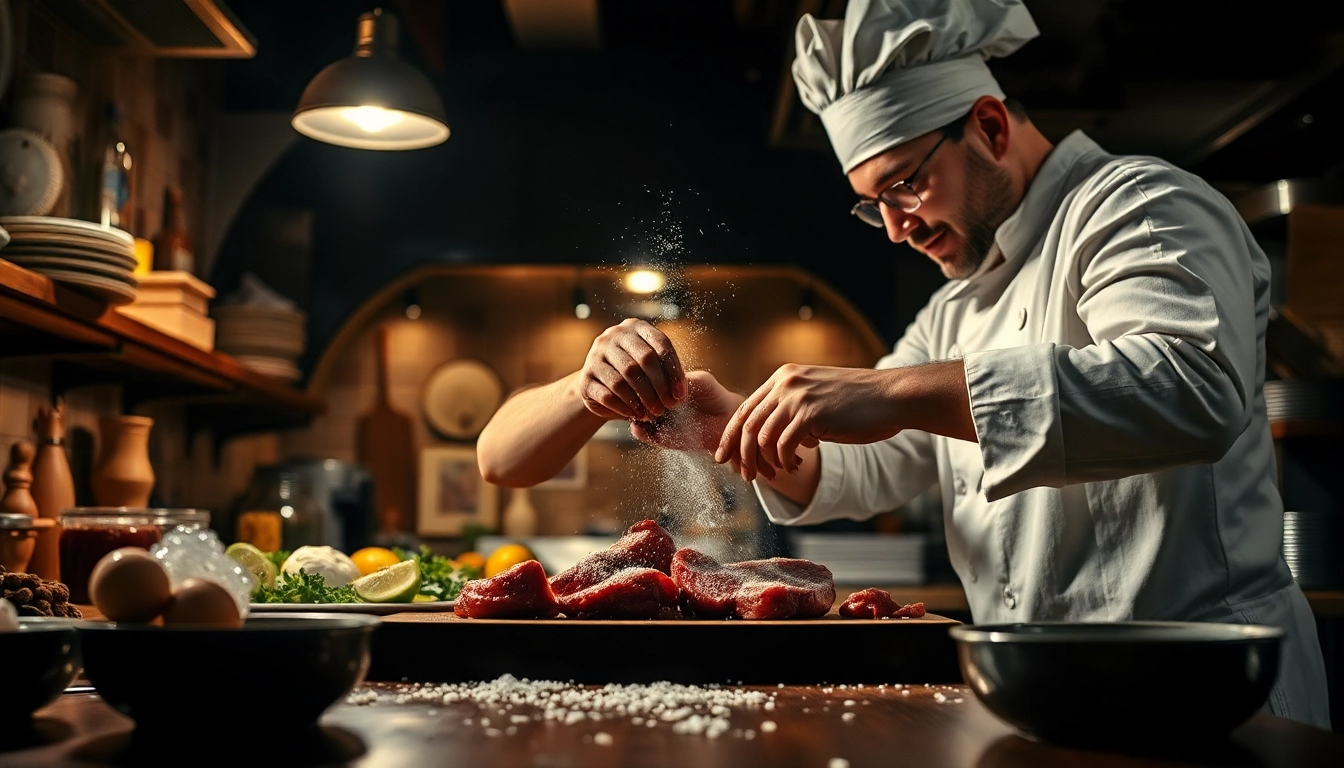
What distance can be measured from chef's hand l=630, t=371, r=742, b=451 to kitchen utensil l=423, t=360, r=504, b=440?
353 cm

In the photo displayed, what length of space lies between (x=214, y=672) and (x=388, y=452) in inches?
177

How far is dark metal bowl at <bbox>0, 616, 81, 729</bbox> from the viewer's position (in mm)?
988

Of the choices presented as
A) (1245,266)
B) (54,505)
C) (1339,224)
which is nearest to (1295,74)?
(1339,224)

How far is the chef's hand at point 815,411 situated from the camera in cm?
145

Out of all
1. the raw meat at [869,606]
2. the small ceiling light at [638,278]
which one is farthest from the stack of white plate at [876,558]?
the raw meat at [869,606]

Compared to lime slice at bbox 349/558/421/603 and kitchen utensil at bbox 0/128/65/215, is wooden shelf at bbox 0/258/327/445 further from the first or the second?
lime slice at bbox 349/558/421/603

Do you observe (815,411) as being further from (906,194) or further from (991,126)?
(991,126)

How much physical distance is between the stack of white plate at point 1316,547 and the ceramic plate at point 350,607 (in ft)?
9.00

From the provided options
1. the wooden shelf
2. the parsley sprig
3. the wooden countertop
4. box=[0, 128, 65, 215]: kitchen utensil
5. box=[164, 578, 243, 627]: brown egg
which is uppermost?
box=[0, 128, 65, 215]: kitchen utensil

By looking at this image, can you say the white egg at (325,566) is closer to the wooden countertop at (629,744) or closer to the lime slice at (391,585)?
the lime slice at (391,585)

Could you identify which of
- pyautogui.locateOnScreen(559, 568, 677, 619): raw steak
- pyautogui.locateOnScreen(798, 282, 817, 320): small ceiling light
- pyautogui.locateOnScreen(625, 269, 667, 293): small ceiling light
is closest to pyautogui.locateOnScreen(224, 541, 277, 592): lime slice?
pyautogui.locateOnScreen(559, 568, 677, 619): raw steak

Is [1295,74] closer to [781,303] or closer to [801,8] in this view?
[801,8]

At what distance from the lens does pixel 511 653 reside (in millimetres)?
1386

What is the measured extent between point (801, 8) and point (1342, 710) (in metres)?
2.46
